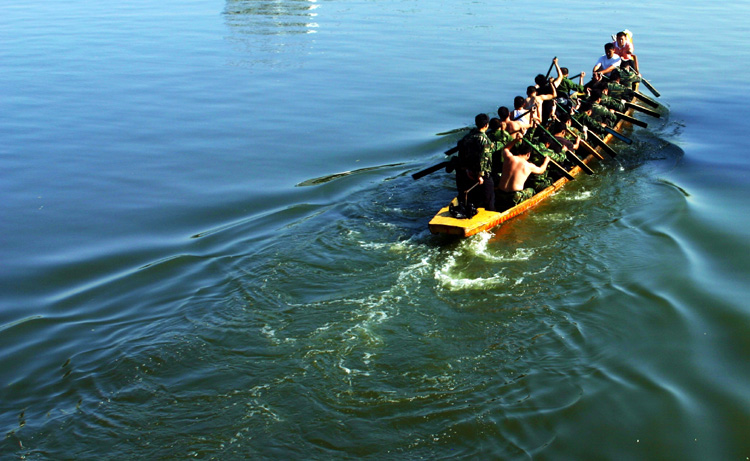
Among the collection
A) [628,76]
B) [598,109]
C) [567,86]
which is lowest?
[598,109]

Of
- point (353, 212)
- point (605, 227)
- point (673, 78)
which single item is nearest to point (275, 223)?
point (353, 212)

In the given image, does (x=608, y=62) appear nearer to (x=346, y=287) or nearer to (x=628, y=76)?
(x=628, y=76)

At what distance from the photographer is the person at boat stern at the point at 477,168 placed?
33.7ft

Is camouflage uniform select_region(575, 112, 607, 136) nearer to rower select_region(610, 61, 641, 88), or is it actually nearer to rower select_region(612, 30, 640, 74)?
Result: rower select_region(610, 61, 641, 88)

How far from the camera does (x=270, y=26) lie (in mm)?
28719

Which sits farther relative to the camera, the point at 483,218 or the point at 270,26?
the point at 270,26

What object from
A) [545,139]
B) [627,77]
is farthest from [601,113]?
[627,77]

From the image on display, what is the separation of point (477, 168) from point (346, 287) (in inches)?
116

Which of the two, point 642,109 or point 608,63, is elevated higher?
point 608,63

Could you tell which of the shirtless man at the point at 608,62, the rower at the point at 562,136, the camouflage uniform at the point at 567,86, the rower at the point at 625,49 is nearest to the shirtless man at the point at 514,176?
the rower at the point at 562,136

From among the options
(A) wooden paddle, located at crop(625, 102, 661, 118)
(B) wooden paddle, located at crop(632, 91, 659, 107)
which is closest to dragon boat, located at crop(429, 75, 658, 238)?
(A) wooden paddle, located at crop(625, 102, 661, 118)

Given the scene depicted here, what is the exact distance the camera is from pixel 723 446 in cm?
631

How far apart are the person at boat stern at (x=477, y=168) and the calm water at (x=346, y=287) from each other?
0.79m

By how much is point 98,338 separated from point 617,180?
939 centimetres
